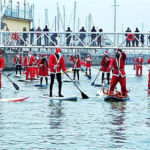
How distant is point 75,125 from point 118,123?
47.7 inches

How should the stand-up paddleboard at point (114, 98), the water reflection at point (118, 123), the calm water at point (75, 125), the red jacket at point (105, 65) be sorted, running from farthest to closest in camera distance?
the red jacket at point (105, 65)
the stand-up paddleboard at point (114, 98)
the water reflection at point (118, 123)
the calm water at point (75, 125)

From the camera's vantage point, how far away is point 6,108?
2223 centimetres

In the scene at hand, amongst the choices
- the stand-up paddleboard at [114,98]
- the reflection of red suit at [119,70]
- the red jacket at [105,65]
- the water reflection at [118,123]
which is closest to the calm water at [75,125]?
the water reflection at [118,123]

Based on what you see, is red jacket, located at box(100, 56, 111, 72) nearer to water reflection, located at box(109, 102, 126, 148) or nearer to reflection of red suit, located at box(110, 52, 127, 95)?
reflection of red suit, located at box(110, 52, 127, 95)

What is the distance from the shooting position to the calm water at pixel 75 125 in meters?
14.3

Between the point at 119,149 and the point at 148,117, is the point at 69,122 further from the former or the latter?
the point at 119,149

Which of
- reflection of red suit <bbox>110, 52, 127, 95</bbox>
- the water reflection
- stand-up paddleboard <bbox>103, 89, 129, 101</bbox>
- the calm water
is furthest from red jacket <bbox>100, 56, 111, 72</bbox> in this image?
the water reflection

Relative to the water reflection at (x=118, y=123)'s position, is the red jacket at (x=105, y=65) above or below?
above

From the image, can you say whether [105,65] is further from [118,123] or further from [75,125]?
[75,125]

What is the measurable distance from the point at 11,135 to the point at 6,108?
678cm

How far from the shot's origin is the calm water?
14328mm

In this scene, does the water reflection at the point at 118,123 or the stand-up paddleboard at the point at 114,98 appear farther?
the stand-up paddleboard at the point at 114,98

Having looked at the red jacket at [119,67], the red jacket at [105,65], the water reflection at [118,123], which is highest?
the red jacket at [119,67]

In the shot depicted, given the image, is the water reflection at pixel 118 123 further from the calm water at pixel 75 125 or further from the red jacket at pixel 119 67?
the red jacket at pixel 119 67
